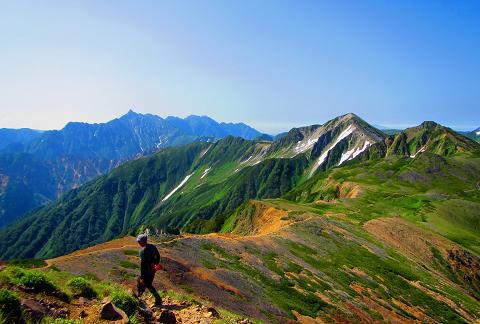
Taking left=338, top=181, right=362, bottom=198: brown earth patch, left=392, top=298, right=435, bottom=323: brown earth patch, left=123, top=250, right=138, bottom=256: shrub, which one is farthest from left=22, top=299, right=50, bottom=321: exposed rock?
left=338, top=181, right=362, bottom=198: brown earth patch

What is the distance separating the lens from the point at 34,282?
16.9m

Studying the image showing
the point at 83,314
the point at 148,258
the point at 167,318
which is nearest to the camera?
the point at 83,314

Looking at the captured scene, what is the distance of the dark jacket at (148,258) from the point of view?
1928 centimetres

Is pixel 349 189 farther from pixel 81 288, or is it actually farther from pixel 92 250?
pixel 81 288

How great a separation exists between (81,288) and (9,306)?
212 inches

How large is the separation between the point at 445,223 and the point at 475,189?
6667cm

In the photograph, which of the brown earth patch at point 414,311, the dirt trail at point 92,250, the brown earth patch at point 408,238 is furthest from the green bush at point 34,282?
the brown earth patch at point 408,238

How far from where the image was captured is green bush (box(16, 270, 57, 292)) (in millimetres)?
16734

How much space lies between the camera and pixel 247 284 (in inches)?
1678

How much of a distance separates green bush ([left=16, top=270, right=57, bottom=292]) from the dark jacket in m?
→ 4.01

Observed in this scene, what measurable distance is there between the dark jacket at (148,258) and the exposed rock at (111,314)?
4064 mm

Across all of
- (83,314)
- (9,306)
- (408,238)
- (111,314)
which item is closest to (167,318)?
(111,314)

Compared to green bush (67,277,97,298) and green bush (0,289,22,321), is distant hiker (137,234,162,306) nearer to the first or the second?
green bush (67,277,97,298)

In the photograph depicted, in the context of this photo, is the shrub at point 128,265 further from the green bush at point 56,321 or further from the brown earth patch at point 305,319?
the green bush at point 56,321
